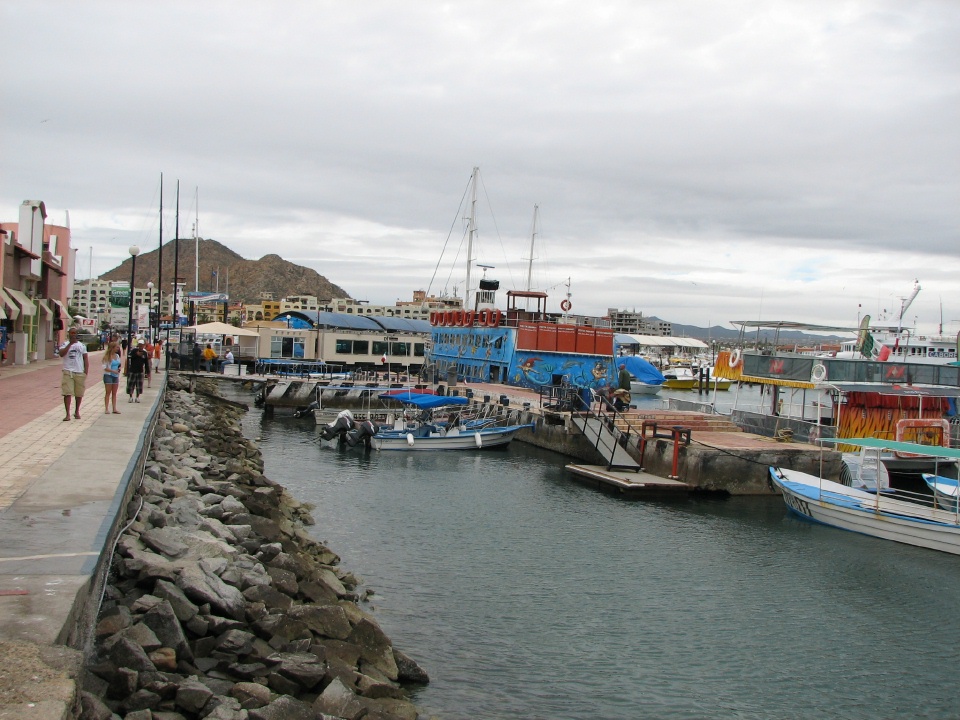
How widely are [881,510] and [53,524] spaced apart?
21696 mm

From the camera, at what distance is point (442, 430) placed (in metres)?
37.9

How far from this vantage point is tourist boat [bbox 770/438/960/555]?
22.3m

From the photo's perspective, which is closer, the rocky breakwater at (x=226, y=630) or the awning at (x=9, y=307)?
the rocky breakwater at (x=226, y=630)

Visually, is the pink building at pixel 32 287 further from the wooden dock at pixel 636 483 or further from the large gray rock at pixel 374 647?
the large gray rock at pixel 374 647

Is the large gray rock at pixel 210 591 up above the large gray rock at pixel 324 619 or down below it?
above

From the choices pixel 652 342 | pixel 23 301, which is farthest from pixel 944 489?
pixel 652 342

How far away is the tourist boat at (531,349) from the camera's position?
170 ft

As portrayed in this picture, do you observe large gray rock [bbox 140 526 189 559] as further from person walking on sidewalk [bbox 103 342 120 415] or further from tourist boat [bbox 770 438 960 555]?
tourist boat [bbox 770 438 960 555]

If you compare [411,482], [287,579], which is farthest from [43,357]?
[287,579]

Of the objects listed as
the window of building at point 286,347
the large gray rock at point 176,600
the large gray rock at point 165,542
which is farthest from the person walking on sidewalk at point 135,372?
the window of building at point 286,347

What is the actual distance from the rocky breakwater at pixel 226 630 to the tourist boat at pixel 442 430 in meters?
19.0

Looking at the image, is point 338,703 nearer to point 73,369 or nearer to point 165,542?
point 165,542

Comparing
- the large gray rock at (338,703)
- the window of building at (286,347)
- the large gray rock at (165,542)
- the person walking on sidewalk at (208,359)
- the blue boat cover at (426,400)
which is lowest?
the large gray rock at (338,703)

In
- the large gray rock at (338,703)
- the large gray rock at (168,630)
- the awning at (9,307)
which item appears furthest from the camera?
the awning at (9,307)
